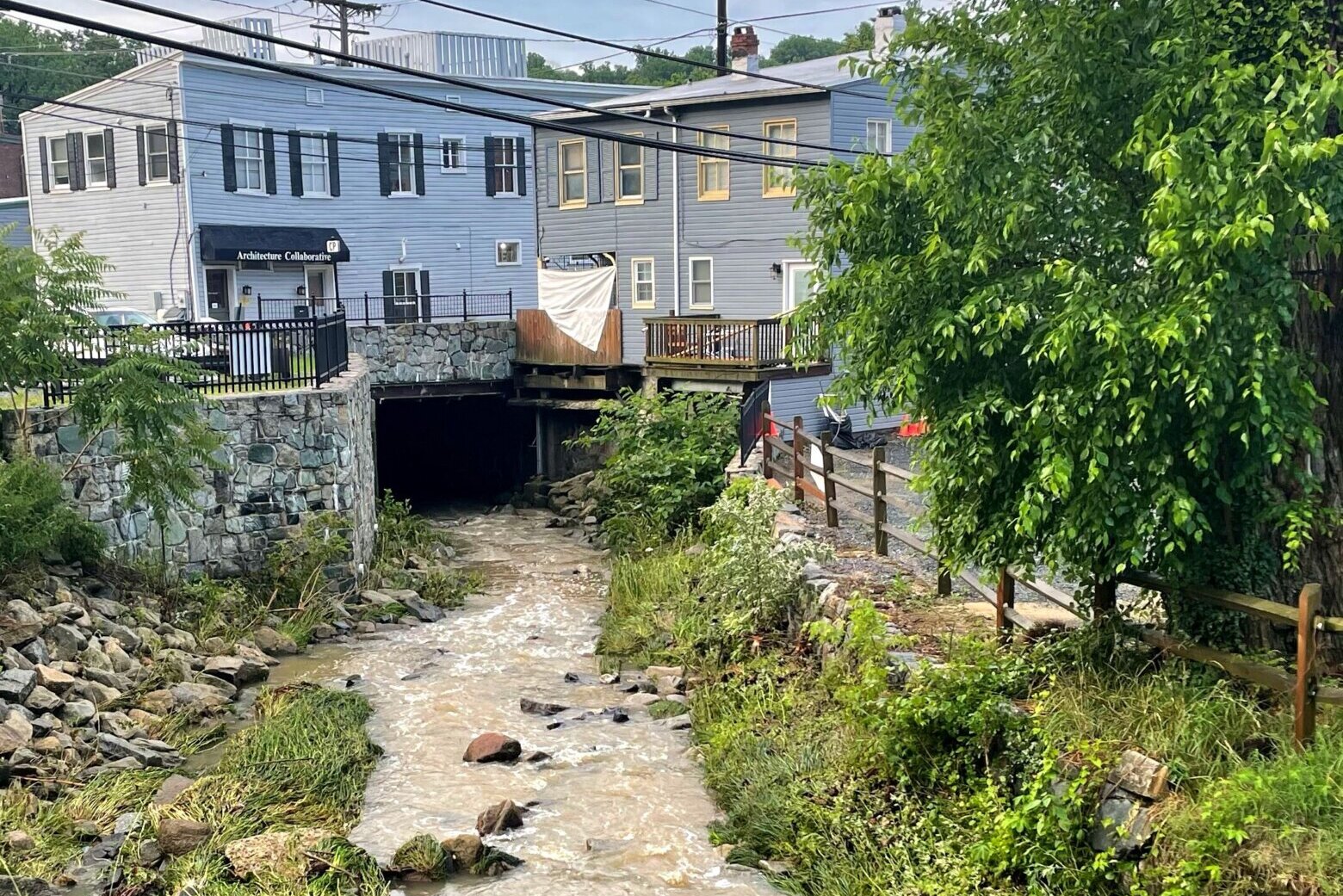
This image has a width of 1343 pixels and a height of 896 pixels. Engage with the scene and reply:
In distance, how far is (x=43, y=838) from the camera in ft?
30.3

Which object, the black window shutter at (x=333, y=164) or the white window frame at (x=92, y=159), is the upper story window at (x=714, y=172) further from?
the white window frame at (x=92, y=159)

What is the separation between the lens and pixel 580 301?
2767cm

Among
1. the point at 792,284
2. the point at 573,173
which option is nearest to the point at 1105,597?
the point at 792,284

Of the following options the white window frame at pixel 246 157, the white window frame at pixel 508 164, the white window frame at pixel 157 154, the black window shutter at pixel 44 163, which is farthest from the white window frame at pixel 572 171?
the black window shutter at pixel 44 163

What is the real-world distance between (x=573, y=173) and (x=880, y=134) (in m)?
7.97

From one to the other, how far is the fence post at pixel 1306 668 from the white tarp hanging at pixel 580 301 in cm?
2126

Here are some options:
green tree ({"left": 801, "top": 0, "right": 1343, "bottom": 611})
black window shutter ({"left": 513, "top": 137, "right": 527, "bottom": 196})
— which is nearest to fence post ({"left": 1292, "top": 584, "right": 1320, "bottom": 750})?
green tree ({"left": 801, "top": 0, "right": 1343, "bottom": 611})

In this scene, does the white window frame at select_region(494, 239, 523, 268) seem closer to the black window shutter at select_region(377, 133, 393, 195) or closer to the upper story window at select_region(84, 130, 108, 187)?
the black window shutter at select_region(377, 133, 393, 195)

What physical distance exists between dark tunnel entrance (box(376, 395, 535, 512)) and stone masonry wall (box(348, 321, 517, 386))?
1481 millimetres

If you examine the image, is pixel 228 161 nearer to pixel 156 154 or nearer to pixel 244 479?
pixel 156 154

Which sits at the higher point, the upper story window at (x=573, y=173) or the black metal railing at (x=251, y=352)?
the upper story window at (x=573, y=173)

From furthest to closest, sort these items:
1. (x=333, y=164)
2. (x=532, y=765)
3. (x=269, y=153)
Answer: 1. (x=333, y=164)
2. (x=269, y=153)
3. (x=532, y=765)

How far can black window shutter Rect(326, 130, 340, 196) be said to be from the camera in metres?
34.0

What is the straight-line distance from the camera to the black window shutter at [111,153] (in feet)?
108
